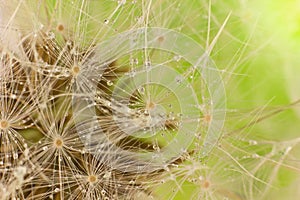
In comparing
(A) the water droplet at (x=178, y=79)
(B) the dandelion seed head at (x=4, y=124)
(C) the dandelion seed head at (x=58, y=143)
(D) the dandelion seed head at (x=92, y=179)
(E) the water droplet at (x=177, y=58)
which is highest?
(E) the water droplet at (x=177, y=58)

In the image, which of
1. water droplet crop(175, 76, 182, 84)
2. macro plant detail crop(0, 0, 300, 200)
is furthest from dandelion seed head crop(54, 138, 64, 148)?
water droplet crop(175, 76, 182, 84)

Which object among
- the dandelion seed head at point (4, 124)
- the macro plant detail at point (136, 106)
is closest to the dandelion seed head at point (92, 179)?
the macro plant detail at point (136, 106)

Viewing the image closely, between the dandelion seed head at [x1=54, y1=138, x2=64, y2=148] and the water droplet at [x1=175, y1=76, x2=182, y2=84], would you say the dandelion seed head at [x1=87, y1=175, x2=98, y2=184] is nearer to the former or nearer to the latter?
the dandelion seed head at [x1=54, y1=138, x2=64, y2=148]

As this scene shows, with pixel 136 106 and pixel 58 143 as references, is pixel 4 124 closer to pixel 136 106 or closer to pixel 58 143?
pixel 58 143

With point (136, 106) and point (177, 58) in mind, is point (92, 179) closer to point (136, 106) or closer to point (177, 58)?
point (136, 106)

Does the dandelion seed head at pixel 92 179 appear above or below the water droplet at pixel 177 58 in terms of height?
below

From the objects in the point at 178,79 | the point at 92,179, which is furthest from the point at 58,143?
the point at 178,79

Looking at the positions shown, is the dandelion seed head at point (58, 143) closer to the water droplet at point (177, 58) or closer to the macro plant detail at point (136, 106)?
the macro plant detail at point (136, 106)

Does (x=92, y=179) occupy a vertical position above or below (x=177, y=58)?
below

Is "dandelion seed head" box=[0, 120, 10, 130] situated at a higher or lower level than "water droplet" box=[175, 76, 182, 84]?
lower
